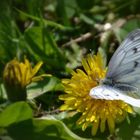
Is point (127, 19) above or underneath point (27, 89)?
above

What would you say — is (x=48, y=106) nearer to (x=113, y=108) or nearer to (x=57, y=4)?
(x=113, y=108)

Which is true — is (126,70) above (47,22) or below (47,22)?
below

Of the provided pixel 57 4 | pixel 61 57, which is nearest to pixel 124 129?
pixel 61 57

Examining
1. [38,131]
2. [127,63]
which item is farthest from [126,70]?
[38,131]

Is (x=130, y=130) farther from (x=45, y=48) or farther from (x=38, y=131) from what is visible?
(x=45, y=48)

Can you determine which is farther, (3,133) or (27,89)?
(27,89)

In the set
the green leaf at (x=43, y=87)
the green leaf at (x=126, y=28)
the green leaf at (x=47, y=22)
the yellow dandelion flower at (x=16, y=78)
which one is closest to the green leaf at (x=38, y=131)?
the yellow dandelion flower at (x=16, y=78)

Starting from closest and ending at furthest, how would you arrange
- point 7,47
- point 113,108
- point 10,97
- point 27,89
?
point 113,108 → point 10,97 → point 27,89 → point 7,47
